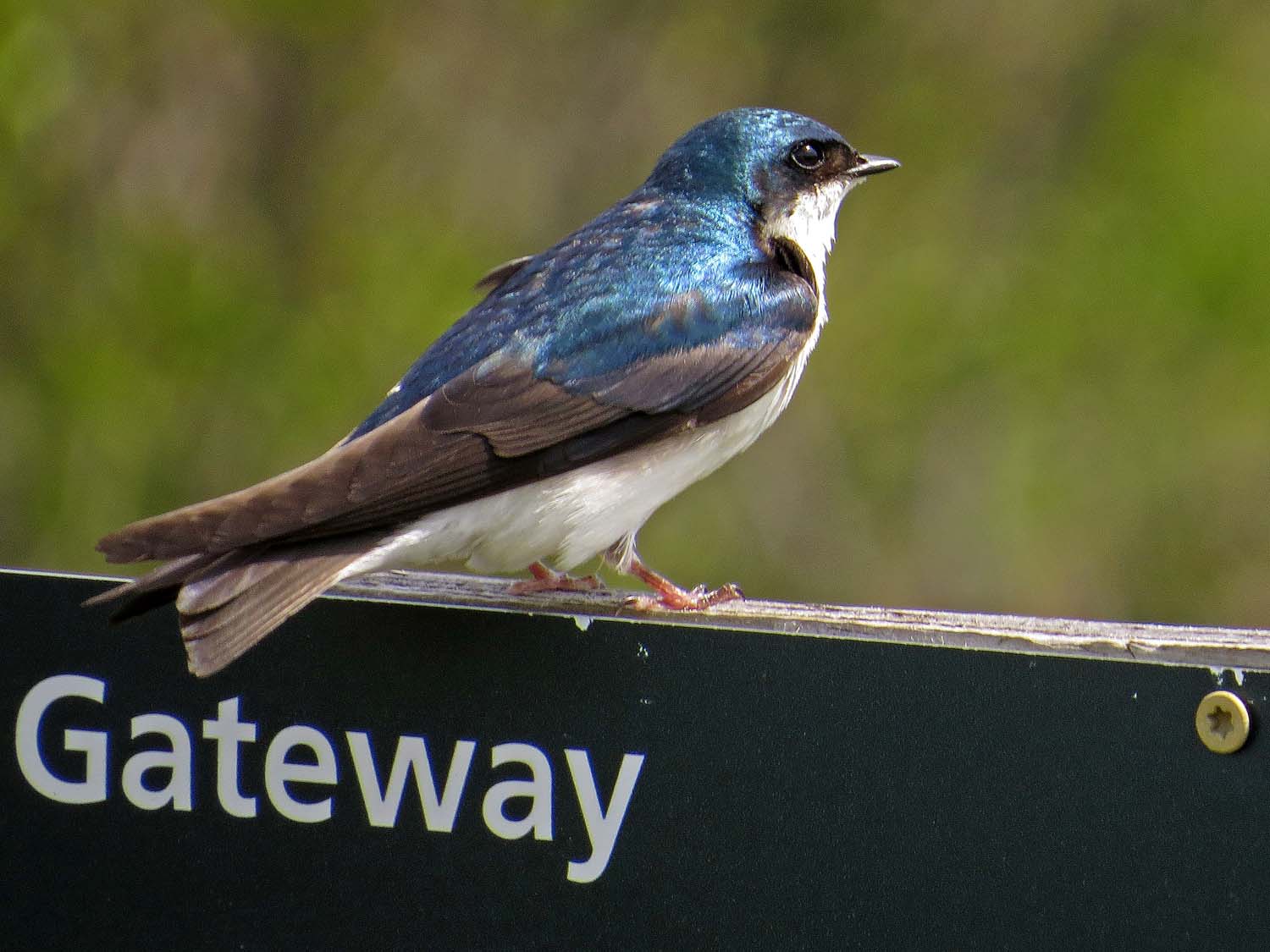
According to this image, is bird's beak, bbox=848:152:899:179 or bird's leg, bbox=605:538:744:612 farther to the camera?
bird's beak, bbox=848:152:899:179

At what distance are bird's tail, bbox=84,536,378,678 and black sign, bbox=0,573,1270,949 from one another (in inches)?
3.3

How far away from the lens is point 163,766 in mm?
2174

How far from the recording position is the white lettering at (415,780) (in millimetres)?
2098

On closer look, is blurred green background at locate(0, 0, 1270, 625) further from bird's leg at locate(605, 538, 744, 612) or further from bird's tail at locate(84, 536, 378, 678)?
bird's tail at locate(84, 536, 378, 678)

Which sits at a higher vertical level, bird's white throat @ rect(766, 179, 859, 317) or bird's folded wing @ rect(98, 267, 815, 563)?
bird's white throat @ rect(766, 179, 859, 317)

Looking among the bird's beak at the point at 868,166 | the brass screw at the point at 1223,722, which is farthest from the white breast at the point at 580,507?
the brass screw at the point at 1223,722

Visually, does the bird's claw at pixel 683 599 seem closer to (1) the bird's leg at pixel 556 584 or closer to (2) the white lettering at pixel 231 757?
(1) the bird's leg at pixel 556 584

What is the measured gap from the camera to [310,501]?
7.11ft

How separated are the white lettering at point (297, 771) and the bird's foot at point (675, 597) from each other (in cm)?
42

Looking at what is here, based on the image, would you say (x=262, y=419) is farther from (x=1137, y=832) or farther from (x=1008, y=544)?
(x=1137, y=832)

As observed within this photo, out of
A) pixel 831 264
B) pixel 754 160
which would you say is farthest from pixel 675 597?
pixel 831 264

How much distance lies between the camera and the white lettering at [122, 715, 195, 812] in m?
2.16

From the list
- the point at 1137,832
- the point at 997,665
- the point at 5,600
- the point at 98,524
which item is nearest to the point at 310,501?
the point at 5,600

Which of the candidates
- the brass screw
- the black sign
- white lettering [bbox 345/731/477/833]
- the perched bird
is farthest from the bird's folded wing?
the brass screw
